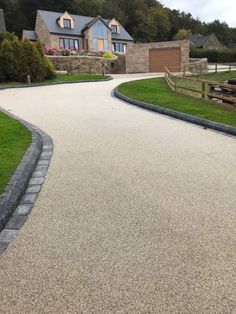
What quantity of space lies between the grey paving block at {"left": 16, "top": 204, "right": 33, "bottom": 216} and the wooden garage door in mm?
36351

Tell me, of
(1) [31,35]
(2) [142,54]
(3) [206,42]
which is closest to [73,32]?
(1) [31,35]

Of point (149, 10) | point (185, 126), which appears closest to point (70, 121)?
point (185, 126)

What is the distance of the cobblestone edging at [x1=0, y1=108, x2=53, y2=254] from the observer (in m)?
4.27

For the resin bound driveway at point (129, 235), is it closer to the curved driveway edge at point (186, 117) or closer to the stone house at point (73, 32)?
the curved driveway edge at point (186, 117)

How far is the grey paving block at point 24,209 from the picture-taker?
4691 millimetres

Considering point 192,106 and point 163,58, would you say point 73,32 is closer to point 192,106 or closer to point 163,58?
point 163,58

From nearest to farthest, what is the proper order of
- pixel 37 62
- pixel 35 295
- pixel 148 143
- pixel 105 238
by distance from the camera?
pixel 35 295 → pixel 105 238 → pixel 148 143 → pixel 37 62

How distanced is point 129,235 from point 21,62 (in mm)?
23715

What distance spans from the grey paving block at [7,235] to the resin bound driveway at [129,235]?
81mm

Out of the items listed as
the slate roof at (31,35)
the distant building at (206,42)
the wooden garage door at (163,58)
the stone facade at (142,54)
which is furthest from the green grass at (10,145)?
the distant building at (206,42)

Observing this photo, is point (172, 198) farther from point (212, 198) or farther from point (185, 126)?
point (185, 126)

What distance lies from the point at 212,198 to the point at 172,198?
0.57 meters

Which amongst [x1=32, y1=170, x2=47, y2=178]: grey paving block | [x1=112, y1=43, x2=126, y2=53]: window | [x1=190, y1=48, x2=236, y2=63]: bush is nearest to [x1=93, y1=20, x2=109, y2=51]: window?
[x1=112, y1=43, x2=126, y2=53]: window

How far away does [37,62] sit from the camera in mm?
25344
